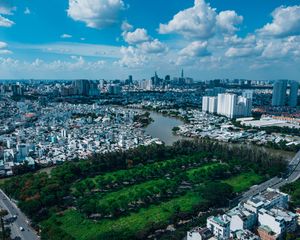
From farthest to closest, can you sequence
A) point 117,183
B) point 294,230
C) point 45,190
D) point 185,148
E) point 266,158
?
point 185,148, point 266,158, point 117,183, point 45,190, point 294,230

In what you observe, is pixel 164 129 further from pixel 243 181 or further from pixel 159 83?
pixel 159 83

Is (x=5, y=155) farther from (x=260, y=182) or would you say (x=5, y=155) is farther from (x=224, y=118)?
(x=224, y=118)

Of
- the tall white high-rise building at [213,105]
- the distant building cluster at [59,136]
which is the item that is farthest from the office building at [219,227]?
the tall white high-rise building at [213,105]

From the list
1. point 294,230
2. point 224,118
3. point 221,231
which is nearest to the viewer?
point 221,231

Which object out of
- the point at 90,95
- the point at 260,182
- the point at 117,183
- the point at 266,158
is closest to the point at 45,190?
the point at 117,183

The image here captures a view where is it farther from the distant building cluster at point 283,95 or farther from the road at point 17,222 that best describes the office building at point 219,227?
the distant building cluster at point 283,95

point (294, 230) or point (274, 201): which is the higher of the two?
point (274, 201)

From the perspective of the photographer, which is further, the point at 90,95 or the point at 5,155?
the point at 90,95
